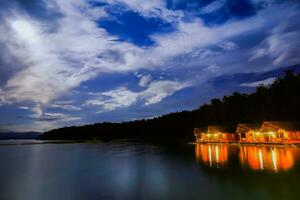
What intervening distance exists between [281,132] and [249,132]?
31.2 ft

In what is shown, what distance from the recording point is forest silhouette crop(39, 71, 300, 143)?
73562 mm

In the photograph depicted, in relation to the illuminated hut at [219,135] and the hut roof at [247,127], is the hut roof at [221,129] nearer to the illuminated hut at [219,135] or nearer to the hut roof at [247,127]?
the illuminated hut at [219,135]

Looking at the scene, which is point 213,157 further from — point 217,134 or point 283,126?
point 217,134

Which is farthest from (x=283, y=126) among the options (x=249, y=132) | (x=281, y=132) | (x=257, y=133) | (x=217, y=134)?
(x=217, y=134)

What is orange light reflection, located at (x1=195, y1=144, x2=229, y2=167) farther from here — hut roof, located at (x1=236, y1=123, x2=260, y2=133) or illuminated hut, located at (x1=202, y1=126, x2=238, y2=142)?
illuminated hut, located at (x1=202, y1=126, x2=238, y2=142)

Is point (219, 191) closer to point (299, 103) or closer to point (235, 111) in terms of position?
point (299, 103)

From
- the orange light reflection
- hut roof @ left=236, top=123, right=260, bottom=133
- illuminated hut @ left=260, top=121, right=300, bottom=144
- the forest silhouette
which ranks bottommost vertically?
the orange light reflection

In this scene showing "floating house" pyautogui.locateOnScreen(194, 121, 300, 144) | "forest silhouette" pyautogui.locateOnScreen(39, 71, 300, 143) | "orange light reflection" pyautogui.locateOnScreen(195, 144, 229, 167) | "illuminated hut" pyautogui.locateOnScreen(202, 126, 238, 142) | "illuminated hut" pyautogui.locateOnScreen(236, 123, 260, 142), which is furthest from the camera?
"forest silhouette" pyautogui.locateOnScreen(39, 71, 300, 143)

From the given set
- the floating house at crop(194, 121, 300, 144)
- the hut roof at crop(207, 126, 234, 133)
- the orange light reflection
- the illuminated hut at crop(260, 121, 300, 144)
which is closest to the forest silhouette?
the hut roof at crop(207, 126, 234, 133)

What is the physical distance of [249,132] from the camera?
59812 mm

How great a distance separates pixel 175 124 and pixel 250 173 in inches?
3782

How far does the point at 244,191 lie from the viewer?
62.4 ft

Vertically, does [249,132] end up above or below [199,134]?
below

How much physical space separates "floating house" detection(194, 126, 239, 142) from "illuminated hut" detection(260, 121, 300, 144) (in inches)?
470
